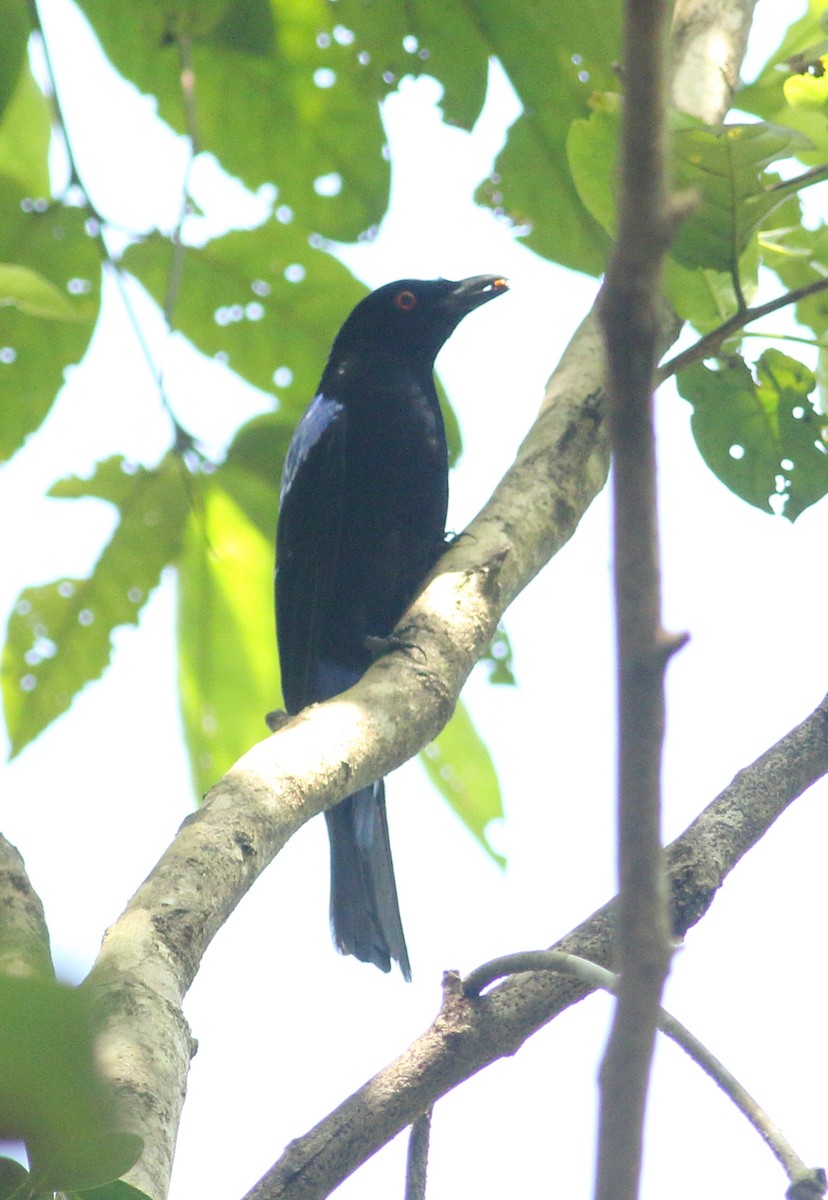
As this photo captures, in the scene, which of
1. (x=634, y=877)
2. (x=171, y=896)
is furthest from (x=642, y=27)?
(x=171, y=896)

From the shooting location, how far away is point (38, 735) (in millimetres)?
2984

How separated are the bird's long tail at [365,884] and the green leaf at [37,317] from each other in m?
1.88

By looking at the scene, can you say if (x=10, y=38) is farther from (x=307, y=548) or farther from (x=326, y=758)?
(x=307, y=548)

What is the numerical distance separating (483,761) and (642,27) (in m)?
2.34

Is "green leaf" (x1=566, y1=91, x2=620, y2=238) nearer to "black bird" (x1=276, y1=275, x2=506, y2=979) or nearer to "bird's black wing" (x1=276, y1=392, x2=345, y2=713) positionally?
"black bird" (x1=276, y1=275, x2=506, y2=979)

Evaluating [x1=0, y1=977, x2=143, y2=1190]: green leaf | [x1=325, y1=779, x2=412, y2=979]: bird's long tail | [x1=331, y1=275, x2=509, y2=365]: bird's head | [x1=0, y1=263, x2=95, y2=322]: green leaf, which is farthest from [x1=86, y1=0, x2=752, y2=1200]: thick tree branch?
[x1=331, y1=275, x2=509, y2=365]: bird's head

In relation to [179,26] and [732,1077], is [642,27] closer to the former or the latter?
[732,1077]

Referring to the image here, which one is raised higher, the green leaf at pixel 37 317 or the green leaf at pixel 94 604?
the green leaf at pixel 37 317

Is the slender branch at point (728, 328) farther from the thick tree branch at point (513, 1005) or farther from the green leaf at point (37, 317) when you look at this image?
the green leaf at point (37, 317)

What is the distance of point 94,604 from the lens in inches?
118

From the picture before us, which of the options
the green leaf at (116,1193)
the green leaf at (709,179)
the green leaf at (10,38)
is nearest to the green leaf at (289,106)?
the green leaf at (10,38)

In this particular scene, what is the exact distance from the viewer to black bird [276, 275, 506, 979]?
4.25 metres

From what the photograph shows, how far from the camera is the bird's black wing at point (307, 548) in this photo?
4.27 meters

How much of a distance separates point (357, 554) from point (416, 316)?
1.21 metres
